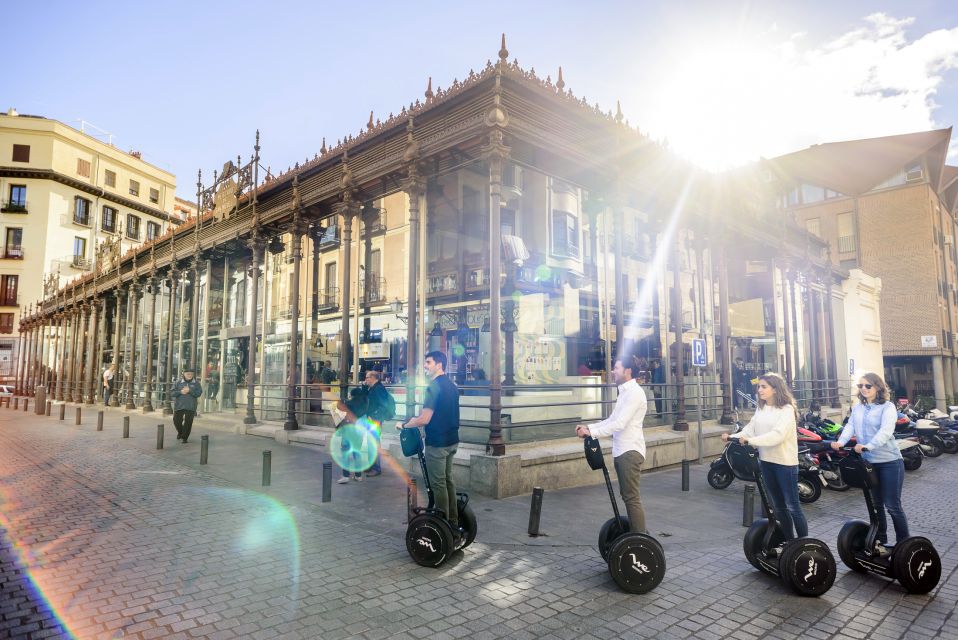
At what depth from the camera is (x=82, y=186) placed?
45.7 metres

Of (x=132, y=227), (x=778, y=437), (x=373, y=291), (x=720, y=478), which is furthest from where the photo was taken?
(x=132, y=227)

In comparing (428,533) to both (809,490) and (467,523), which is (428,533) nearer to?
(467,523)

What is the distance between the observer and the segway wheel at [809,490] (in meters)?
8.62

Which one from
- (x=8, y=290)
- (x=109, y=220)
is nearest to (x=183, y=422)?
(x=8, y=290)

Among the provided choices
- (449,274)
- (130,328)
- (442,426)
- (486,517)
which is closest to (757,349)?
(449,274)

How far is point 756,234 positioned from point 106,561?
55.1 ft

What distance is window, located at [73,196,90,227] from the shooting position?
45.8m

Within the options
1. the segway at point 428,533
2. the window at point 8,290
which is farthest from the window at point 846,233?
the window at point 8,290

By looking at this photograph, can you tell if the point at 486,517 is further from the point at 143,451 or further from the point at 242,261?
the point at 242,261

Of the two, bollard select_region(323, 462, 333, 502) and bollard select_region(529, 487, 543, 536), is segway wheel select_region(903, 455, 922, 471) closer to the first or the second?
bollard select_region(529, 487, 543, 536)

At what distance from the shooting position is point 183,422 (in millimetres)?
14266

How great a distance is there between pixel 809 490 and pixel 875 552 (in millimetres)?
4105

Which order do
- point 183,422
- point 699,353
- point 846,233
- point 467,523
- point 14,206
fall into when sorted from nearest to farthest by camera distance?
1. point 467,523
2. point 699,353
3. point 183,422
4. point 846,233
5. point 14,206

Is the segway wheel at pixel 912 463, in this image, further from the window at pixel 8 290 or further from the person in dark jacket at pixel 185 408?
the window at pixel 8 290
